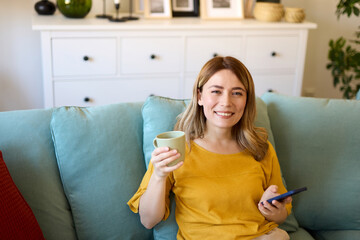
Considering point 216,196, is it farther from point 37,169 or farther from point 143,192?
point 37,169

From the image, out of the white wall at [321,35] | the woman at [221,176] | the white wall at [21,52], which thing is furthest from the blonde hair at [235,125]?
the white wall at [321,35]

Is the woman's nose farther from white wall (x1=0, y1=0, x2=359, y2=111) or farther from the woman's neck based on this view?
white wall (x1=0, y1=0, x2=359, y2=111)

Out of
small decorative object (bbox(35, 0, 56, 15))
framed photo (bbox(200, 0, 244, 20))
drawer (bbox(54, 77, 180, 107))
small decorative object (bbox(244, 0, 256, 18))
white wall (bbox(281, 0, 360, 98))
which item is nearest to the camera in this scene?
drawer (bbox(54, 77, 180, 107))

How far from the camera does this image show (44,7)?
311 cm

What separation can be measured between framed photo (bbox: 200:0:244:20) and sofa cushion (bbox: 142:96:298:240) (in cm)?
165

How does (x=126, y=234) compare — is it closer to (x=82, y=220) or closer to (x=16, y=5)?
(x=82, y=220)

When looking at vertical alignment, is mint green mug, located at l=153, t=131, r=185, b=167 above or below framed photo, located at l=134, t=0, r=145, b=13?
below

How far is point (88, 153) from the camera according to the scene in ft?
5.32

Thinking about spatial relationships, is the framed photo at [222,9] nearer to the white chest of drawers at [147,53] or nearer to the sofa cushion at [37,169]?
the white chest of drawers at [147,53]

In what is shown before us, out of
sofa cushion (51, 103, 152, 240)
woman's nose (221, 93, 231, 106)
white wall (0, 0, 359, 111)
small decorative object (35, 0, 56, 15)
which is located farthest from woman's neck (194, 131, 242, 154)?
white wall (0, 0, 359, 111)

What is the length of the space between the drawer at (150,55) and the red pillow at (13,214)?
171 cm

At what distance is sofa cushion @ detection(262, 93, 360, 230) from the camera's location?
1844 mm

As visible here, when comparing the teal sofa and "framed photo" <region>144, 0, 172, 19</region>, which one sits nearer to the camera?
the teal sofa

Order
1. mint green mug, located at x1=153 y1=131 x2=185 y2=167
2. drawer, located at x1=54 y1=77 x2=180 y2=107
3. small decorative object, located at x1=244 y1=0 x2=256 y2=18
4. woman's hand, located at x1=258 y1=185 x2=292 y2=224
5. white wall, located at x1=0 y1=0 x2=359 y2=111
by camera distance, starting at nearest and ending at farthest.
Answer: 1. mint green mug, located at x1=153 y1=131 x2=185 y2=167
2. woman's hand, located at x1=258 y1=185 x2=292 y2=224
3. drawer, located at x1=54 y1=77 x2=180 y2=107
4. white wall, located at x1=0 y1=0 x2=359 y2=111
5. small decorative object, located at x1=244 y1=0 x2=256 y2=18
